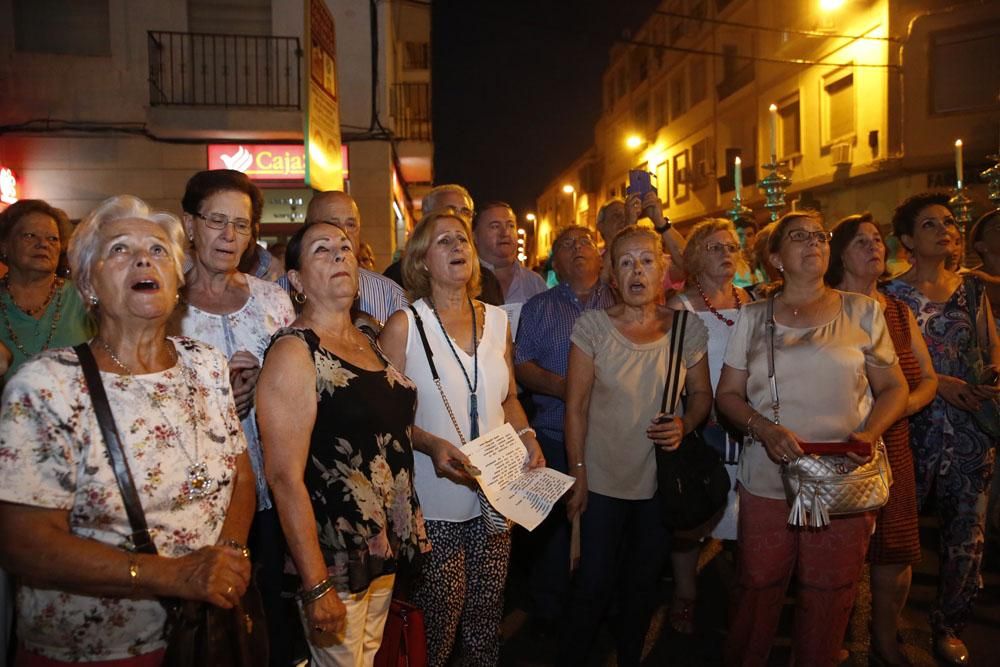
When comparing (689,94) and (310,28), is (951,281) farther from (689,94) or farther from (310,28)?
(689,94)

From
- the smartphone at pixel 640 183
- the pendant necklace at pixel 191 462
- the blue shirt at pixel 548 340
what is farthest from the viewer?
the smartphone at pixel 640 183

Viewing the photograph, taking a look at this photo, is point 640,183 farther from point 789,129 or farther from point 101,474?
point 789,129

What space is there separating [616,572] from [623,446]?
2.22 ft

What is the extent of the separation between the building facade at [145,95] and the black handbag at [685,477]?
910 centimetres

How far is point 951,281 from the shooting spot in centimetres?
407

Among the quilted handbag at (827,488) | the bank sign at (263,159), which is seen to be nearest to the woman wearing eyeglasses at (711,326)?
the quilted handbag at (827,488)

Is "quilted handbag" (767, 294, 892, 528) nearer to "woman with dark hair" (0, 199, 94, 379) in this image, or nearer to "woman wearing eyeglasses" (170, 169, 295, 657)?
"woman wearing eyeglasses" (170, 169, 295, 657)

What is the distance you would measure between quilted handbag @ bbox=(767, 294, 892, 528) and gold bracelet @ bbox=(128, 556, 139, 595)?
262 centimetres

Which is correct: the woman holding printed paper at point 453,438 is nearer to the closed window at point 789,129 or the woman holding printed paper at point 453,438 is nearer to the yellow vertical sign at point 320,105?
the yellow vertical sign at point 320,105

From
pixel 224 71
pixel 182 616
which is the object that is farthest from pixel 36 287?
pixel 224 71

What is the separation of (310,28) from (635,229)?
5556mm

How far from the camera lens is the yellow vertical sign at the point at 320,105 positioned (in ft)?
23.8

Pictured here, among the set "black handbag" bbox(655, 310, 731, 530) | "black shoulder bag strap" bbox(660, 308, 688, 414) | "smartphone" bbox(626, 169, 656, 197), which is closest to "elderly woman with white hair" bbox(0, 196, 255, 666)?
"black handbag" bbox(655, 310, 731, 530)

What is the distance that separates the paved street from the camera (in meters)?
3.81
